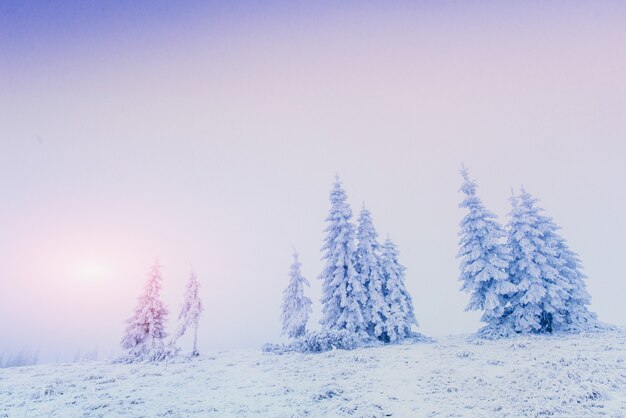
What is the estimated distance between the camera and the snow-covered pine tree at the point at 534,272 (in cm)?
2703

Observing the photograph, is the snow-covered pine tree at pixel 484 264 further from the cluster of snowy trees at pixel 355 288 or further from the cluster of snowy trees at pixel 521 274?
the cluster of snowy trees at pixel 355 288

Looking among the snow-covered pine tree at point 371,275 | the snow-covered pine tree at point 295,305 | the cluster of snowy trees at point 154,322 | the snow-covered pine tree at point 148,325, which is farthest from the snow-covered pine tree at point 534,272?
the snow-covered pine tree at point 148,325

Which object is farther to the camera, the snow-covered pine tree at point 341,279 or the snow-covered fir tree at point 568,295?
the snow-covered pine tree at point 341,279

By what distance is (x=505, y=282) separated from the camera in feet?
92.0

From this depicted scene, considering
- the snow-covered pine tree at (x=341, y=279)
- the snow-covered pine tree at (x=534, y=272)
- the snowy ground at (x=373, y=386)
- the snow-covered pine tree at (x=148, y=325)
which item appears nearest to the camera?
the snowy ground at (x=373, y=386)

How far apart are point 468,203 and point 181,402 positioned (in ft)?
88.4

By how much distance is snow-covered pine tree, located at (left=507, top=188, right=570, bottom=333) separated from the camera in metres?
27.0

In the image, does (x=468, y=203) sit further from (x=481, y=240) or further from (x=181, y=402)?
(x=181, y=402)

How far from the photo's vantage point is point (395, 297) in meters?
33.1

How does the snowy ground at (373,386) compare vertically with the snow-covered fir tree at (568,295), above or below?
below

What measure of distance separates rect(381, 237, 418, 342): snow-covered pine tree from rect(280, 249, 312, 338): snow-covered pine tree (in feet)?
27.9

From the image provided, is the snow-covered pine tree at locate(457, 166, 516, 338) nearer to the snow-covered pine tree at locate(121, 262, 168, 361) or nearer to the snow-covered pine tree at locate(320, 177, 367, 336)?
the snow-covered pine tree at locate(320, 177, 367, 336)

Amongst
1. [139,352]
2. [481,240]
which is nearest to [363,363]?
[481,240]

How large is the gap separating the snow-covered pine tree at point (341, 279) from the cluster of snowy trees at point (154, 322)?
12861 mm
